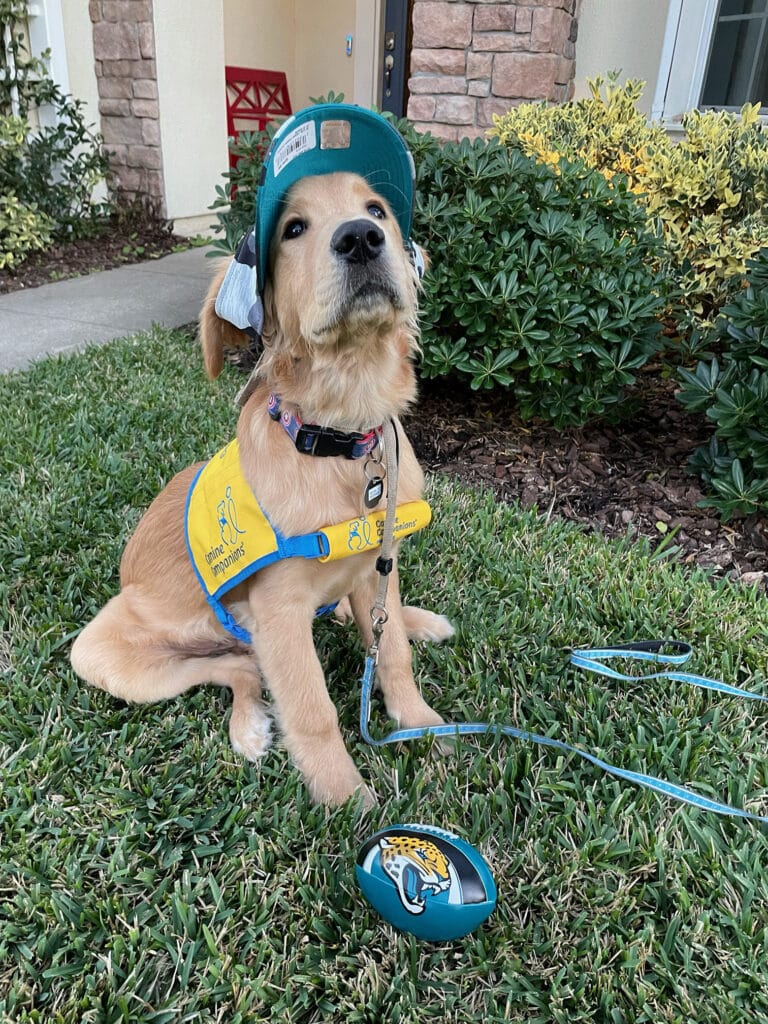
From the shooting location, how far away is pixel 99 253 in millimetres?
7949

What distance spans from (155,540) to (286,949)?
4.24 ft

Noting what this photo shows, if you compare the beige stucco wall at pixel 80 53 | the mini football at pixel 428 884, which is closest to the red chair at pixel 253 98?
the beige stucco wall at pixel 80 53

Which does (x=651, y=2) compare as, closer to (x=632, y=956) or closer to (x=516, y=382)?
(x=516, y=382)

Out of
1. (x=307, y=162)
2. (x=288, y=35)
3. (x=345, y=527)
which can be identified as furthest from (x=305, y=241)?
(x=288, y=35)

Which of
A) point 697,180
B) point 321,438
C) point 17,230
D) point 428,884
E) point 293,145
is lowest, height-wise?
point 428,884

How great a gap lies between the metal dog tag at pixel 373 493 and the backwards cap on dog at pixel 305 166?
500 millimetres

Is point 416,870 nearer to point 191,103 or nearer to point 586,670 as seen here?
point 586,670

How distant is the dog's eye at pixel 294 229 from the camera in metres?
1.93

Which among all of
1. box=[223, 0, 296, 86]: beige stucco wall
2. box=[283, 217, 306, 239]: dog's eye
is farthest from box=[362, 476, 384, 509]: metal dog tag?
box=[223, 0, 296, 86]: beige stucco wall

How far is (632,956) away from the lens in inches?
62.6

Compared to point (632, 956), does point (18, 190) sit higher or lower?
higher

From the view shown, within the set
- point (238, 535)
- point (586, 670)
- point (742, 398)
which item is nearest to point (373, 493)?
point (238, 535)

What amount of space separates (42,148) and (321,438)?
744 centimetres

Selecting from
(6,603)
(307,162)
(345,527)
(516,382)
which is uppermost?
(307,162)
